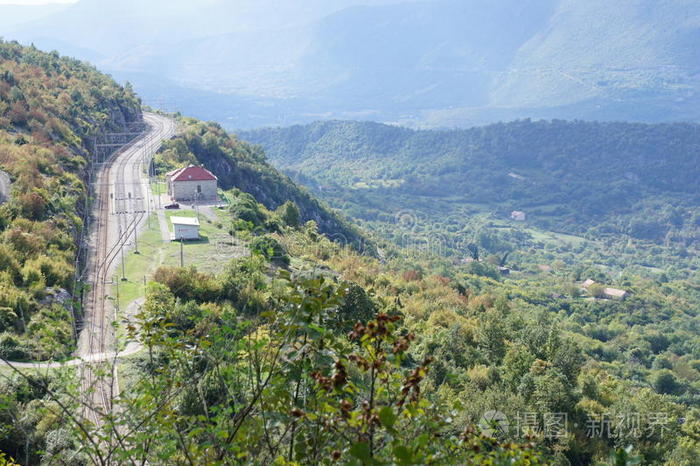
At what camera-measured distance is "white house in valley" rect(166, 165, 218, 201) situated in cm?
3478

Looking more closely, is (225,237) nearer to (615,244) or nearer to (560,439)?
(560,439)

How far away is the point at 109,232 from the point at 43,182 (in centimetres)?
376

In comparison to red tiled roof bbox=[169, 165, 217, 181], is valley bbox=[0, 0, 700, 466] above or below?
below

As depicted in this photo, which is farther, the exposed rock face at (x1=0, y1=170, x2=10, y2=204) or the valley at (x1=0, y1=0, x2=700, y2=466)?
the exposed rock face at (x1=0, y1=170, x2=10, y2=204)

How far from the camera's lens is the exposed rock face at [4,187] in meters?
23.4

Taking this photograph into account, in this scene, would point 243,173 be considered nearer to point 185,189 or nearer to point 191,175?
point 191,175

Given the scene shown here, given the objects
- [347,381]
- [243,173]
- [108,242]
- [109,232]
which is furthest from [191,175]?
[347,381]

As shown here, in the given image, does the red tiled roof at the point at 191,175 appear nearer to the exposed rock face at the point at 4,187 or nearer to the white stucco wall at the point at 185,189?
the white stucco wall at the point at 185,189

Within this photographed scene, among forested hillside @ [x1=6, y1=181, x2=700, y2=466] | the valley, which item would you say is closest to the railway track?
the valley

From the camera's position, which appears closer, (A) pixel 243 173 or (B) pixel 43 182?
(B) pixel 43 182

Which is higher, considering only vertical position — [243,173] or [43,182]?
[243,173]

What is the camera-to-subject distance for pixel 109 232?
88.7ft

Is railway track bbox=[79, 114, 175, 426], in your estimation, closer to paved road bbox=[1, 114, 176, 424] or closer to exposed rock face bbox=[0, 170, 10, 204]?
paved road bbox=[1, 114, 176, 424]

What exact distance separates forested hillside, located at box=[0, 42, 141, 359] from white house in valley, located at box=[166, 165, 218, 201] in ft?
15.9
